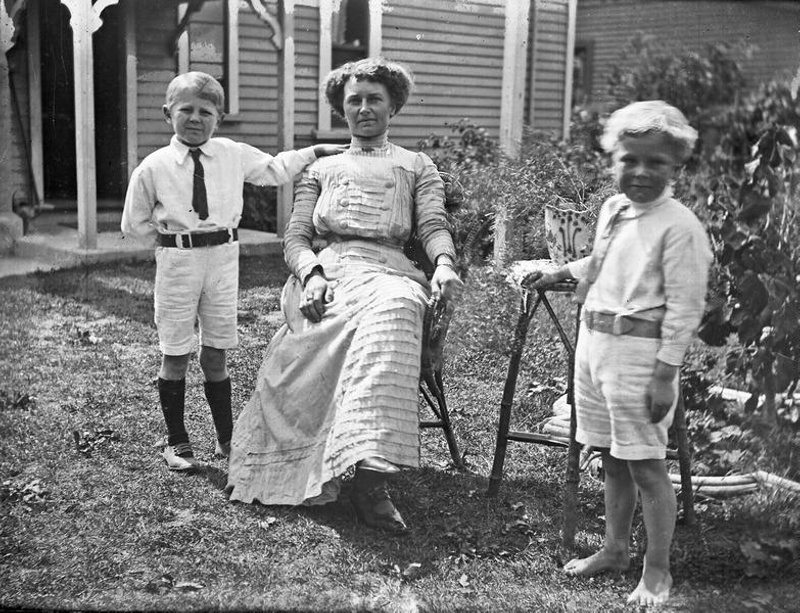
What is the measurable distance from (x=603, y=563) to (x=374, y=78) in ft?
6.41

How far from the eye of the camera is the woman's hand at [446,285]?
3.29 meters

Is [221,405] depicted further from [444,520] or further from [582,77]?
[582,77]

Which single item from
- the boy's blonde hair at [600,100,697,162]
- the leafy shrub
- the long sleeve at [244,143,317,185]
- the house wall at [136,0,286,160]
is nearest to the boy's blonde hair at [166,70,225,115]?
the long sleeve at [244,143,317,185]

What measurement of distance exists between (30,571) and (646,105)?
2.30 meters

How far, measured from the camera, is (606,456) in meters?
2.68

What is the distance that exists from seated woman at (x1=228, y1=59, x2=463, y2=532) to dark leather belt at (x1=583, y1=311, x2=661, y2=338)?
2.67 ft

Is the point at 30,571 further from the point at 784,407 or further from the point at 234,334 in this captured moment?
the point at 784,407

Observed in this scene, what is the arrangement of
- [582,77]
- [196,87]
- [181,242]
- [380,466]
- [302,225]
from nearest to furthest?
[380,466]
[196,87]
[181,242]
[302,225]
[582,77]

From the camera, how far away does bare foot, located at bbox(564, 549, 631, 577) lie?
2713 millimetres

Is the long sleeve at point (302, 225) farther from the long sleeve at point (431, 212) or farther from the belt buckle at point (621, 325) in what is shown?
the belt buckle at point (621, 325)

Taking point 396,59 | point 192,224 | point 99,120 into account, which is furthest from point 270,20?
point 192,224

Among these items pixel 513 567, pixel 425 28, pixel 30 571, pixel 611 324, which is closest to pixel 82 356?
pixel 30 571

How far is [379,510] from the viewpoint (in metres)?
3.08

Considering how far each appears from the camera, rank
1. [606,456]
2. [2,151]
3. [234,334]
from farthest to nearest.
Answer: [2,151], [234,334], [606,456]
